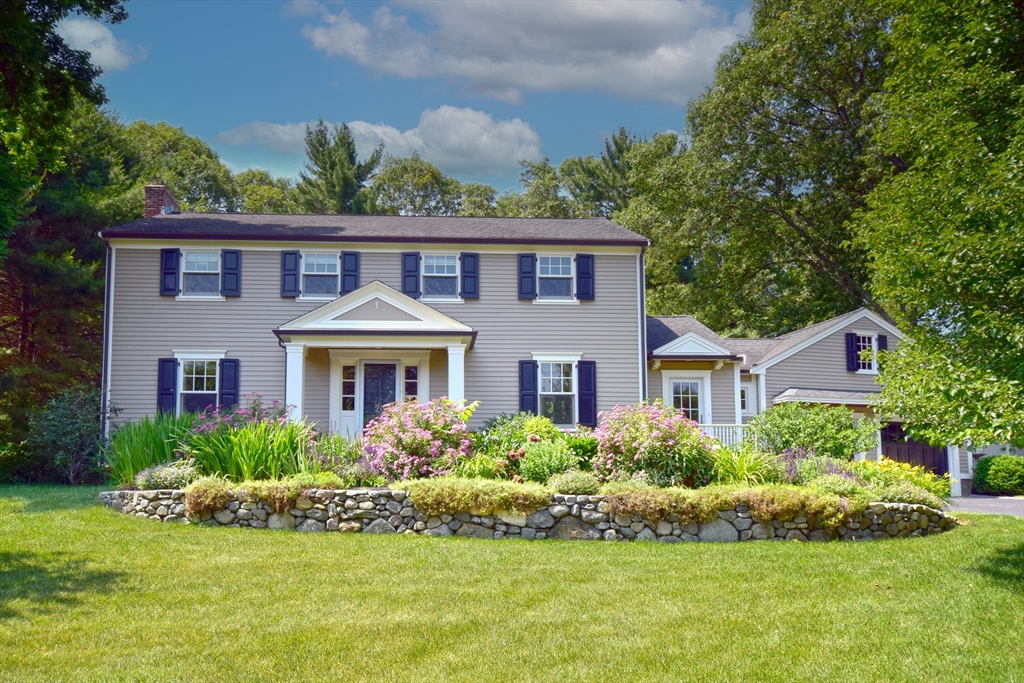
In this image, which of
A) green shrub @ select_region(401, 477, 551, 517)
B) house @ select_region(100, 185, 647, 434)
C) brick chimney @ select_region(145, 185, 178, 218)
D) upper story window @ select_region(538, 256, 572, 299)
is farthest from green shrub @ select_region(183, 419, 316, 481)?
brick chimney @ select_region(145, 185, 178, 218)

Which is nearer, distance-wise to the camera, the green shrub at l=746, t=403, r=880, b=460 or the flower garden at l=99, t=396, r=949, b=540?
the flower garden at l=99, t=396, r=949, b=540

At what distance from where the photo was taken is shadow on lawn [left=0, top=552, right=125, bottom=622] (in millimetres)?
6445

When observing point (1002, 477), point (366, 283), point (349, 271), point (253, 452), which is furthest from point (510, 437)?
point (1002, 477)

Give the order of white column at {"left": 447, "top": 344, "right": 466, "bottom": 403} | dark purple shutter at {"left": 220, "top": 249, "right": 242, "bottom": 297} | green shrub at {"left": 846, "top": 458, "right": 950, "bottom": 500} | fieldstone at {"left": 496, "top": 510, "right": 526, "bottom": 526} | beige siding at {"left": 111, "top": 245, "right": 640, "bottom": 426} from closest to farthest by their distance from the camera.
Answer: fieldstone at {"left": 496, "top": 510, "right": 526, "bottom": 526}
green shrub at {"left": 846, "top": 458, "right": 950, "bottom": 500}
white column at {"left": 447, "top": 344, "right": 466, "bottom": 403}
beige siding at {"left": 111, "top": 245, "right": 640, "bottom": 426}
dark purple shutter at {"left": 220, "top": 249, "right": 242, "bottom": 297}

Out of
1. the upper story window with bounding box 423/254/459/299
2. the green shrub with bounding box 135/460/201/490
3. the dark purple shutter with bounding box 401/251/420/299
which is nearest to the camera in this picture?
the green shrub with bounding box 135/460/201/490

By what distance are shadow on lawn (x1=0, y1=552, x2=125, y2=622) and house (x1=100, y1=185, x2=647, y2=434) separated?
917cm

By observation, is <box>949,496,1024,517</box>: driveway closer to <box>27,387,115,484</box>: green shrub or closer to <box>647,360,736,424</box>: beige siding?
<box>647,360,736,424</box>: beige siding

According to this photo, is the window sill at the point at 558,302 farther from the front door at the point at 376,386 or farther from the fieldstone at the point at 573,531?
the fieldstone at the point at 573,531

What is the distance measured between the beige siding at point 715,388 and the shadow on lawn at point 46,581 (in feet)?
44.4

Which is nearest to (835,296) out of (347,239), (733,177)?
(733,177)

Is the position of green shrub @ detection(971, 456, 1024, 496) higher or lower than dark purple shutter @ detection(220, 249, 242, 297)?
lower

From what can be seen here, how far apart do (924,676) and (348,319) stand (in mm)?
12875

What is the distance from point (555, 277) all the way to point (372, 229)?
14.3 feet

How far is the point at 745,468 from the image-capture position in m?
10.8
